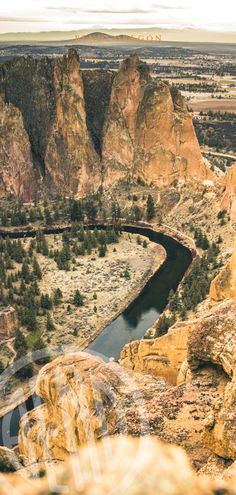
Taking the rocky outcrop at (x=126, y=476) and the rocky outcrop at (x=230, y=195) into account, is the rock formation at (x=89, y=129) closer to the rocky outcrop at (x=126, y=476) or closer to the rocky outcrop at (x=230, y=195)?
the rocky outcrop at (x=230, y=195)

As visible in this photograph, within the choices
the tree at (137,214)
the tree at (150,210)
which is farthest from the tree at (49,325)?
the tree at (150,210)

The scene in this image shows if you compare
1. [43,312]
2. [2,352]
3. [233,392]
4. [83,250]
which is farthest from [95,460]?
[83,250]

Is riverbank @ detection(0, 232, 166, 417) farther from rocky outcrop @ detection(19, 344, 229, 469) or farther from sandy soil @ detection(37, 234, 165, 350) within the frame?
rocky outcrop @ detection(19, 344, 229, 469)

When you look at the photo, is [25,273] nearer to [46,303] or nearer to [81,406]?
[46,303]

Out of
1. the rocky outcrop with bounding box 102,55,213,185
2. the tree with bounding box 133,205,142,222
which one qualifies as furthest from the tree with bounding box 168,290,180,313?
the rocky outcrop with bounding box 102,55,213,185

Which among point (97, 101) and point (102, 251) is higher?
point (97, 101)

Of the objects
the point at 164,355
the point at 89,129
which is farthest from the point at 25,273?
the point at 89,129

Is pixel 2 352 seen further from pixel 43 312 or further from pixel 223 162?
pixel 223 162
